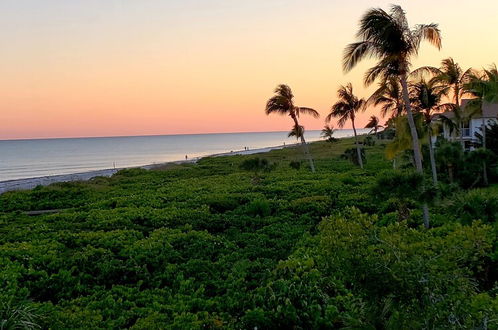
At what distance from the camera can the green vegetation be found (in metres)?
6.05

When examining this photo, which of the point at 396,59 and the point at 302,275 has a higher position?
the point at 396,59

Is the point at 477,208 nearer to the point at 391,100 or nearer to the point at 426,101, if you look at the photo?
the point at 426,101

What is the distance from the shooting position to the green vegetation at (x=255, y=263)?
6.05 metres

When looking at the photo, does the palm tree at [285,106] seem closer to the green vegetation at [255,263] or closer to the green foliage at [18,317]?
the green vegetation at [255,263]

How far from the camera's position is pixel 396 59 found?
1524cm

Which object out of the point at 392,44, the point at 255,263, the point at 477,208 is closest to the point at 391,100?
the point at 392,44

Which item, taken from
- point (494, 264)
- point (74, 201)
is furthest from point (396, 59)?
point (74, 201)

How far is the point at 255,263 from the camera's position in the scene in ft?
39.2

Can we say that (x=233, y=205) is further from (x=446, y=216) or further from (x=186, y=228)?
(x=446, y=216)

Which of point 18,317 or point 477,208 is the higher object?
point 477,208

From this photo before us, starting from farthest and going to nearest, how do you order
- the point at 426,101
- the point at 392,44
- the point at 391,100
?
the point at 391,100 → the point at 426,101 → the point at 392,44

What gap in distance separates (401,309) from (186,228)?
11.2 meters

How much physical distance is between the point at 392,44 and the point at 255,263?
917 cm

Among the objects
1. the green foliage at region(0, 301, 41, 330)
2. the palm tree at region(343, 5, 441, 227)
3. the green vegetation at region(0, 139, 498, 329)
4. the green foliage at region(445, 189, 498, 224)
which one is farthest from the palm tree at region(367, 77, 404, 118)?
the green foliage at region(0, 301, 41, 330)
